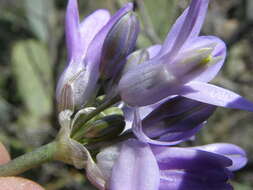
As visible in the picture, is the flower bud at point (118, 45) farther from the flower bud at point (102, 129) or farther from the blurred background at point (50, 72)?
the blurred background at point (50, 72)

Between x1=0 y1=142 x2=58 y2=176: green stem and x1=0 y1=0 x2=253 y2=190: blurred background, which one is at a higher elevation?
x1=0 y1=142 x2=58 y2=176: green stem

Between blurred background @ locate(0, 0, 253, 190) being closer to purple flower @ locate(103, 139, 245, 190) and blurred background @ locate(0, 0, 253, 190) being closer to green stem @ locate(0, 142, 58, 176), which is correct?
green stem @ locate(0, 142, 58, 176)

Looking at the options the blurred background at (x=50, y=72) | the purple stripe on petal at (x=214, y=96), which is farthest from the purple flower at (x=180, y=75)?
the blurred background at (x=50, y=72)

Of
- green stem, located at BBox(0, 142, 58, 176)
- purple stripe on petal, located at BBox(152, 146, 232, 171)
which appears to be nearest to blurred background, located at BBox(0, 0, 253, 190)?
green stem, located at BBox(0, 142, 58, 176)

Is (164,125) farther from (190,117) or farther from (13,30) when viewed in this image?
(13,30)

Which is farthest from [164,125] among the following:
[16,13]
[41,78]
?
[16,13]

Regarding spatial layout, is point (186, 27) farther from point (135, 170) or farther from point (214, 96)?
point (135, 170)
